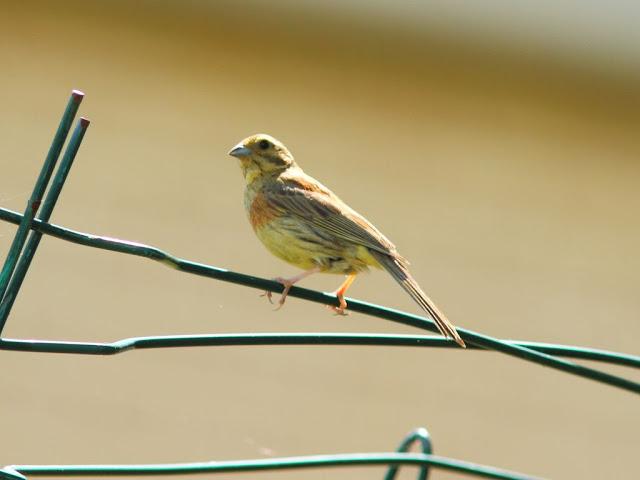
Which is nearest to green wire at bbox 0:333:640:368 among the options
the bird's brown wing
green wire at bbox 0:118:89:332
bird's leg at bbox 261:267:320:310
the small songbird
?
green wire at bbox 0:118:89:332

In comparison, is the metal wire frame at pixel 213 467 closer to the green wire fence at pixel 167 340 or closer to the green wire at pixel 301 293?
the green wire fence at pixel 167 340

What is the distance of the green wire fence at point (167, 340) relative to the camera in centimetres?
281

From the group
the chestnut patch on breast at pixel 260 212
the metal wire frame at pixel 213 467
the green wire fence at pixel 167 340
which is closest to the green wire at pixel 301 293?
the green wire fence at pixel 167 340

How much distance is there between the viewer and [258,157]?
247 inches

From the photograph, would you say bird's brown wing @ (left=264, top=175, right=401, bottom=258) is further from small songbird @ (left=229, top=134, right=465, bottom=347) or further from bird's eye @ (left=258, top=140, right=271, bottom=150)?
bird's eye @ (left=258, top=140, right=271, bottom=150)

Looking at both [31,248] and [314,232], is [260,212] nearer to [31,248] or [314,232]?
[314,232]

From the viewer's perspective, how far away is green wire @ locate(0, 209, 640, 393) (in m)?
2.98

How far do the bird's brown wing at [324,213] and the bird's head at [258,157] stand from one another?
26 centimetres

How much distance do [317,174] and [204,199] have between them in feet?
3.18

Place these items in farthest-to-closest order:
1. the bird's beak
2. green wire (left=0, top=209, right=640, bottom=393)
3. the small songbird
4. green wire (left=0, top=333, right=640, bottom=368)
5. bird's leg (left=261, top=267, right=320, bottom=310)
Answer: the bird's beak < the small songbird < bird's leg (left=261, top=267, right=320, bottom=310) < green wire (left=0, top=209, right=640, bottom=393) < green wire (left=0, top=333, right=640, bottom=368)

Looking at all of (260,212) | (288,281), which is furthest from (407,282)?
(260,212)

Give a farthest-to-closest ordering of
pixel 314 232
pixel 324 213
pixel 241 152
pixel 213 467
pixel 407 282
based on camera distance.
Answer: pixel 241 152, pixel 324 213, pixel 314 232, pixel 407 282, pixel 213 467

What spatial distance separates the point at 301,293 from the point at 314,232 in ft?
6.59

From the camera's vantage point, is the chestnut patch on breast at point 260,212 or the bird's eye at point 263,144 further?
the bird's eye at point 263,144
